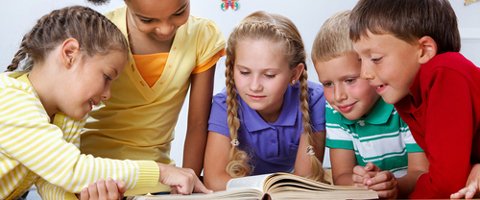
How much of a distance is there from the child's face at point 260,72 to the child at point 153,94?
4.8 inches

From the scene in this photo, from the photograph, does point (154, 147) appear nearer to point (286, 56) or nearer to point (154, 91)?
point (154, 91)

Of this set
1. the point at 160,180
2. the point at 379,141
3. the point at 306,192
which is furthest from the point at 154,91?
the point at 306,192

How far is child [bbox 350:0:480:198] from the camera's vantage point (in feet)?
3.49

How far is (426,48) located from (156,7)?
0.58 meters

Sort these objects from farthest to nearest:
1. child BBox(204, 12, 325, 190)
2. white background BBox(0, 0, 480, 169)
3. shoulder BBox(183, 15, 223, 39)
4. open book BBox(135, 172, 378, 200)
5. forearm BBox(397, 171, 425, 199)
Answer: white background BBox(0, 0, 480, 169) < shoulder BBox(183, 15, 223, 39) < child BBox(204, 12, 325, 190) < forearm BBox(397, 171, 425, 199) < open book BBox(135, 172, 378, 200)

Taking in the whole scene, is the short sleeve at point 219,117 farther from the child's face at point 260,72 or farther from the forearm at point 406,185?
the forearm at point 406,185

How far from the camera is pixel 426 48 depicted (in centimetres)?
117

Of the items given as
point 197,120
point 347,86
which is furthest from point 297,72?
point 197,120

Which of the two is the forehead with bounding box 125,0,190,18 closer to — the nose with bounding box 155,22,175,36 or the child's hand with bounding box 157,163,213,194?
the nose with bounding box 155,22,175,36

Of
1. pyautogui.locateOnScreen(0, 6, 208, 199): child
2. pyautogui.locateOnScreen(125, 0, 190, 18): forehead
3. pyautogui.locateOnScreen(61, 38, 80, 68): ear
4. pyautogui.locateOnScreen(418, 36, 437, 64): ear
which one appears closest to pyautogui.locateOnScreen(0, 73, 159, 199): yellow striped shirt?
pyautogui.locateOnScreen(0, 6, 208, 199): child

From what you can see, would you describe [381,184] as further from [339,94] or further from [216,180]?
[216,180]

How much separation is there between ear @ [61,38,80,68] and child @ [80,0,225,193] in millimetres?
287

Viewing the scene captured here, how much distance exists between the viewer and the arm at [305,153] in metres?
1.53

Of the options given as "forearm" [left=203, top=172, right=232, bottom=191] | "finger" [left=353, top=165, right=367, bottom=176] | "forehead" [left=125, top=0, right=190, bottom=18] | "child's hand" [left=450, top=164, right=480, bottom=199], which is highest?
"forehead" [left=125, top=0, right=190, bottom=18]
